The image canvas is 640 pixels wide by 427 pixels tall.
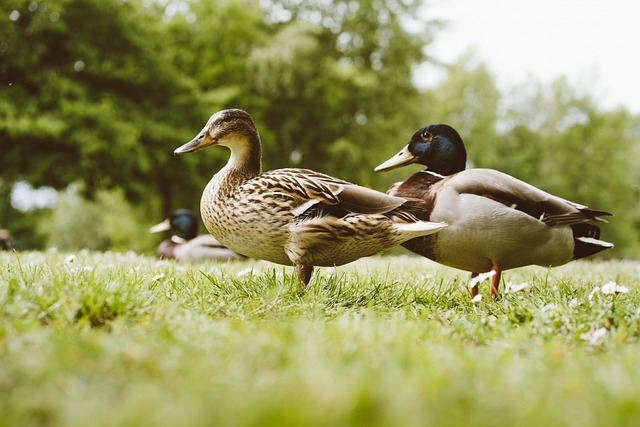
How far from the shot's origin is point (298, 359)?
1.97 meters

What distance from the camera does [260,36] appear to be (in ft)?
64.5

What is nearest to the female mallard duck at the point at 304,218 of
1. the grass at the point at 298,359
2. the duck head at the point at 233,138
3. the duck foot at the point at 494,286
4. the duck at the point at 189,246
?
the duck head at the point at 233,138

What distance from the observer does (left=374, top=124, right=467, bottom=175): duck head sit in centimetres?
436

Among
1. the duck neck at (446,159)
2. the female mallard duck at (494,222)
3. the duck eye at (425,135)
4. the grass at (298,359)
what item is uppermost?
the duck eye at (425,135)

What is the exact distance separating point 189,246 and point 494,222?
209 inches

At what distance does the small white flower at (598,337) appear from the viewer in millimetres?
2680

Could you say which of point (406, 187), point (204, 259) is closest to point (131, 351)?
point (406, 187)

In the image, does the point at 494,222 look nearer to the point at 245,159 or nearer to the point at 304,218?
the point at 304,218

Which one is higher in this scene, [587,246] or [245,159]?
[587,246]

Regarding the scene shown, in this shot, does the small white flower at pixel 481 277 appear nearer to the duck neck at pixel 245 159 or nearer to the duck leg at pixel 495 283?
the duck leg at pixel 495 283

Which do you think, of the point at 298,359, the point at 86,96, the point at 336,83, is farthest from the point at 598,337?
the point at 336,83

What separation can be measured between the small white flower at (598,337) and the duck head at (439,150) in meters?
1.86

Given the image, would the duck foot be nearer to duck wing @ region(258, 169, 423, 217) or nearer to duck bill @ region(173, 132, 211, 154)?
duck wing @ region(258, 169, 423, 217)

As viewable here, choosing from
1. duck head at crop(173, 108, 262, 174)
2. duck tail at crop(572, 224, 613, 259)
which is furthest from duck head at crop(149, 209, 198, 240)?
duck tail at crop(572, 224, 613, 259)
